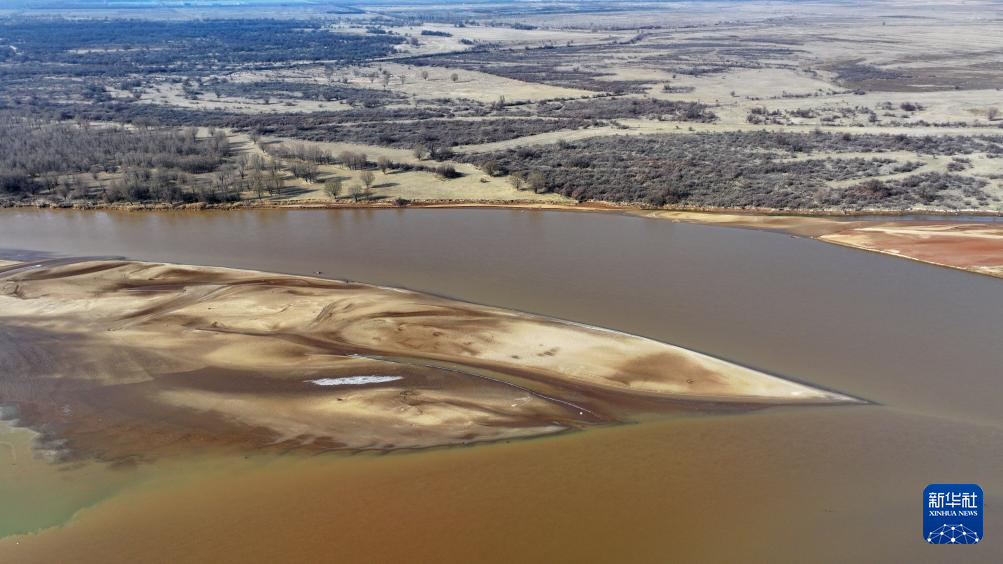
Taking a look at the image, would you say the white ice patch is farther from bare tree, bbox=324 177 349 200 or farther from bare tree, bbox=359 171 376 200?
bare tree, bbox=324 177 349 200

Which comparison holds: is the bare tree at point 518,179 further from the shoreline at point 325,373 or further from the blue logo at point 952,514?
the blue logo at point 952,514

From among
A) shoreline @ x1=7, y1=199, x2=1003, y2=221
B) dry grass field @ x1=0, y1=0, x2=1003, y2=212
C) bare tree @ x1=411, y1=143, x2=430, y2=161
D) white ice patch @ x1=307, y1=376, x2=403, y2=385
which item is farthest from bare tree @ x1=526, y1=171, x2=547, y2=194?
white ice patch @ x1=307, y1=376, x2=403, y2=385

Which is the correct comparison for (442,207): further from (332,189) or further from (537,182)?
(332,189)

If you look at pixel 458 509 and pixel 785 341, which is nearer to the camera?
pixel 458 509

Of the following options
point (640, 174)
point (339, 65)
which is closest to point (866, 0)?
point (339, 65)

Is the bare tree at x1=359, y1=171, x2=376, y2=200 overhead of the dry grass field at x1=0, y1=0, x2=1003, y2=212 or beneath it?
beneath

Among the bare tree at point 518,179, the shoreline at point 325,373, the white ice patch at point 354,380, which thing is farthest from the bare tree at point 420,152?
the white ice patch at point 354,380

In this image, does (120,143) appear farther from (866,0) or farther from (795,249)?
(866,0)
